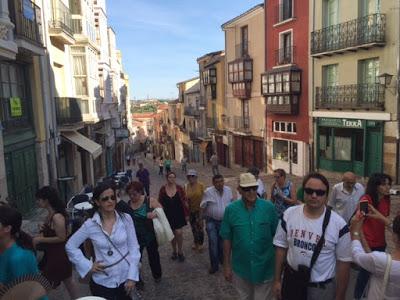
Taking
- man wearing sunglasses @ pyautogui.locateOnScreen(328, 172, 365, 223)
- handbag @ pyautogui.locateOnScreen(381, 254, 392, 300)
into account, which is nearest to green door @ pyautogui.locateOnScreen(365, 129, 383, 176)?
man wearing sunglasses @ pyautogui.locateOnScreen(328, 172, 365, 223)

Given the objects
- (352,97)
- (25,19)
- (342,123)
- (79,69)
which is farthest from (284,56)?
(25,19)

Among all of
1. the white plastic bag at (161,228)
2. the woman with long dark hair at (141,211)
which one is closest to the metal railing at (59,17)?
the woman with long dark hair at (141,211)

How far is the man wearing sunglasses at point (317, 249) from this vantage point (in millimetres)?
3184

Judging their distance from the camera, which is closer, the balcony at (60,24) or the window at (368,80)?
the balcony at (60,24)

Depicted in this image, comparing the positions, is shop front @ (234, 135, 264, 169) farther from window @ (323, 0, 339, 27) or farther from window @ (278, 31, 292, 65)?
window @ (323, 0, 339, 27)

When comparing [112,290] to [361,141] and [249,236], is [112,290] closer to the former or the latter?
[249,236]

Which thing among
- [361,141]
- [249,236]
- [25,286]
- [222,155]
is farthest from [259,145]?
[25,286]

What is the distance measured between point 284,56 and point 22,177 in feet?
59.7

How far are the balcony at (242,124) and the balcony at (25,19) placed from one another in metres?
19.3

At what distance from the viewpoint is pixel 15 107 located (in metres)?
11.4

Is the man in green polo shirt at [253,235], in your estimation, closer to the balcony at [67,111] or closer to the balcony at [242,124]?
the balcony at [67,111]

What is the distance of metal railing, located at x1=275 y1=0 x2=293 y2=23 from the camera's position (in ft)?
77.8

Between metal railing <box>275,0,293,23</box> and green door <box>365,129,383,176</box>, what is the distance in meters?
9.63

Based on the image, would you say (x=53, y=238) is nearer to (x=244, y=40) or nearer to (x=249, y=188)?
(x=249, y=188)
